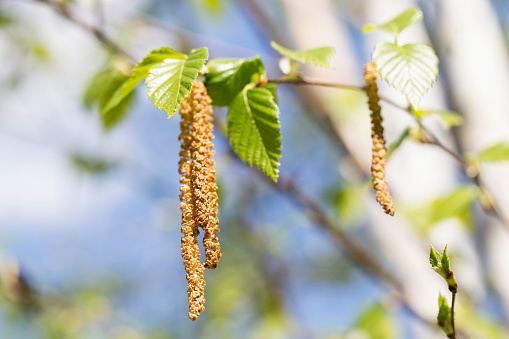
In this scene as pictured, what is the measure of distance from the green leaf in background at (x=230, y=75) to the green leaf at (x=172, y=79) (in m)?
0.07

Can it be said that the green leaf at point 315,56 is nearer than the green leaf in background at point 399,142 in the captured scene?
Yes

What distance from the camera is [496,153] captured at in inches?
40.1

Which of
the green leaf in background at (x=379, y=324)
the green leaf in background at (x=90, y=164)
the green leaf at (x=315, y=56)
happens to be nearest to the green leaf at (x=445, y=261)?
the green leaf at (x=315, y=56)

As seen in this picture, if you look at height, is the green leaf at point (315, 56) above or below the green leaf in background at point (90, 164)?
above

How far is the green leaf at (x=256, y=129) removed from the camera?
2.40ft

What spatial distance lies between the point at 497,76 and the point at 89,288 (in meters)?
3.79

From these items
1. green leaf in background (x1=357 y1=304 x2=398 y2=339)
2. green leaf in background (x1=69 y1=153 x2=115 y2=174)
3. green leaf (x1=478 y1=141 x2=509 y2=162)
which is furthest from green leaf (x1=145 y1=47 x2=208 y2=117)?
green leaf in background (x1=69 y1=153 x2=115 y2=174)

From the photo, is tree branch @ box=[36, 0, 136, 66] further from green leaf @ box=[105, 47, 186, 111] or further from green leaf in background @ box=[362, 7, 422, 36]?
green leaf in background @ box=[362, 7, 422, 36]

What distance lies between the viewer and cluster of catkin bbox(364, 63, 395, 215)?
0.65 m

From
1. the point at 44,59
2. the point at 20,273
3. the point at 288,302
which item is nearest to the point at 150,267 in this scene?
the point at 288,302

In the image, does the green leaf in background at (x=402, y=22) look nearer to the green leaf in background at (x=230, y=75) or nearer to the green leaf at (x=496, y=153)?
the green leaf in background at (x=230, y=75)

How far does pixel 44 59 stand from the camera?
2889mm

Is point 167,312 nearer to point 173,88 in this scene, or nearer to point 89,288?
point 89,288

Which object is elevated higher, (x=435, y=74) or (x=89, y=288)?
(x=435, y=74)
